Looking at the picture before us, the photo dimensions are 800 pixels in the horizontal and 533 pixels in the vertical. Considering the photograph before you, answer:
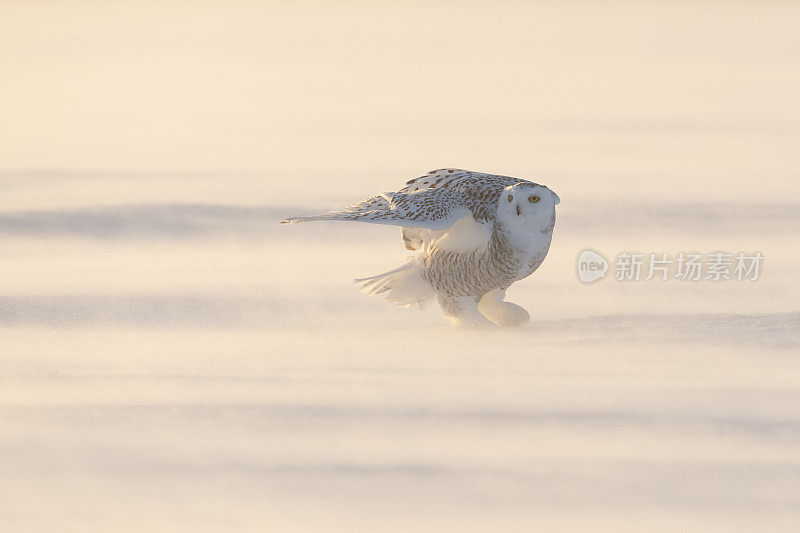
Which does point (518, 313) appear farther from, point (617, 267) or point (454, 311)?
point (617, 267)

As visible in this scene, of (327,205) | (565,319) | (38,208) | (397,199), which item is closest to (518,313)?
(565,319)

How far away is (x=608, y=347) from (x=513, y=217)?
0.70 meters

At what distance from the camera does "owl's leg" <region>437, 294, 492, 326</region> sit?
6.54m

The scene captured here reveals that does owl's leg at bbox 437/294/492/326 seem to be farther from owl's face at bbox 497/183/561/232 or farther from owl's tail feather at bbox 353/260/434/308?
owl's face at bbox 497/183/561/232

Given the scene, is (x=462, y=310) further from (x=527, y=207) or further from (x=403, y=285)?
(x=527, y=207)

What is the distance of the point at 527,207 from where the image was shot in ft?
19.9

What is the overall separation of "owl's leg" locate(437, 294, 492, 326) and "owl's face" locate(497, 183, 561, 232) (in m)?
0.54

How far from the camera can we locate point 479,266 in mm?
6301

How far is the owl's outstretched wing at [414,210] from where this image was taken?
6.10 meters

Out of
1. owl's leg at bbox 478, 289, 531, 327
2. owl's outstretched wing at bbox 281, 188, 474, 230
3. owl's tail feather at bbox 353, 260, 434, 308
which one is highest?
owl's outstretched wing at bbox 281, 188, 474, 230

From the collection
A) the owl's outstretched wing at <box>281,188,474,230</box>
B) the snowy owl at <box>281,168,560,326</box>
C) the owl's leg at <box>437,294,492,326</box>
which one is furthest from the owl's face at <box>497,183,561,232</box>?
the owl's leg at <box>437,294,492,326</box>

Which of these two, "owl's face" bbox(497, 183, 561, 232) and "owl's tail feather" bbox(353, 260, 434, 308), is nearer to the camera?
"owl's face" bbox(497, 183, 561, 232)

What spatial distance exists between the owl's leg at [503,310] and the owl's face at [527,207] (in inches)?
21.5

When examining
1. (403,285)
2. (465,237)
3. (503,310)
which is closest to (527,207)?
(465,237)
